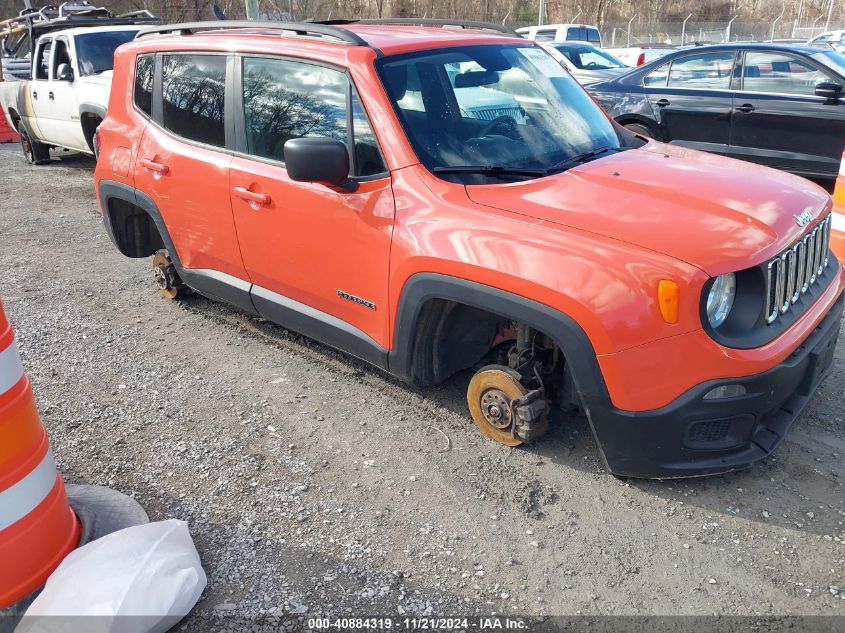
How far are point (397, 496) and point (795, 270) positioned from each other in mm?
1979

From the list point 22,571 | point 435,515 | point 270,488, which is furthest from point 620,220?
point 22,571

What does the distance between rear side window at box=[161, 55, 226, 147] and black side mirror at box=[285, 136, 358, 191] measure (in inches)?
43.2

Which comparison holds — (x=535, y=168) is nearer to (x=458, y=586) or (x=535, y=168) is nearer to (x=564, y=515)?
(x=564, y=515)

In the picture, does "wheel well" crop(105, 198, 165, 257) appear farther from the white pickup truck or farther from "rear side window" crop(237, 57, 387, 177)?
the white pickup truck

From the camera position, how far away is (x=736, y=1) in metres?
55.0

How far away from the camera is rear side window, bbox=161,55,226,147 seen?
4059 mm

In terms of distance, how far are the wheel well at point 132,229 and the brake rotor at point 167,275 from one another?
0.27 feet

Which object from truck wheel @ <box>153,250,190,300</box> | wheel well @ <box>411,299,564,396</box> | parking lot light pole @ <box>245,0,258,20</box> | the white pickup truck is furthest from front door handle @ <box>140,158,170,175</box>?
parking lot light pole @ <box>245,0,258,20</box>

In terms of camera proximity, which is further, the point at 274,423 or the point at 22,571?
the point at 274,423

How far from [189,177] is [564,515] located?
2.86 metres

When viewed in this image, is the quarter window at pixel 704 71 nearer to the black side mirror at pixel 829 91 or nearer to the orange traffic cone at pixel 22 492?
the black side mirror at pixel 829 91

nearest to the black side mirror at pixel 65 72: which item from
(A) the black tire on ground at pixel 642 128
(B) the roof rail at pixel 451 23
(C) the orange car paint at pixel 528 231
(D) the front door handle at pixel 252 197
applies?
(C) the orange car paint at pixel 528 231

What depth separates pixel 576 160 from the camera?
3492 mm

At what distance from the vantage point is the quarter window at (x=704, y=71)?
812cm
